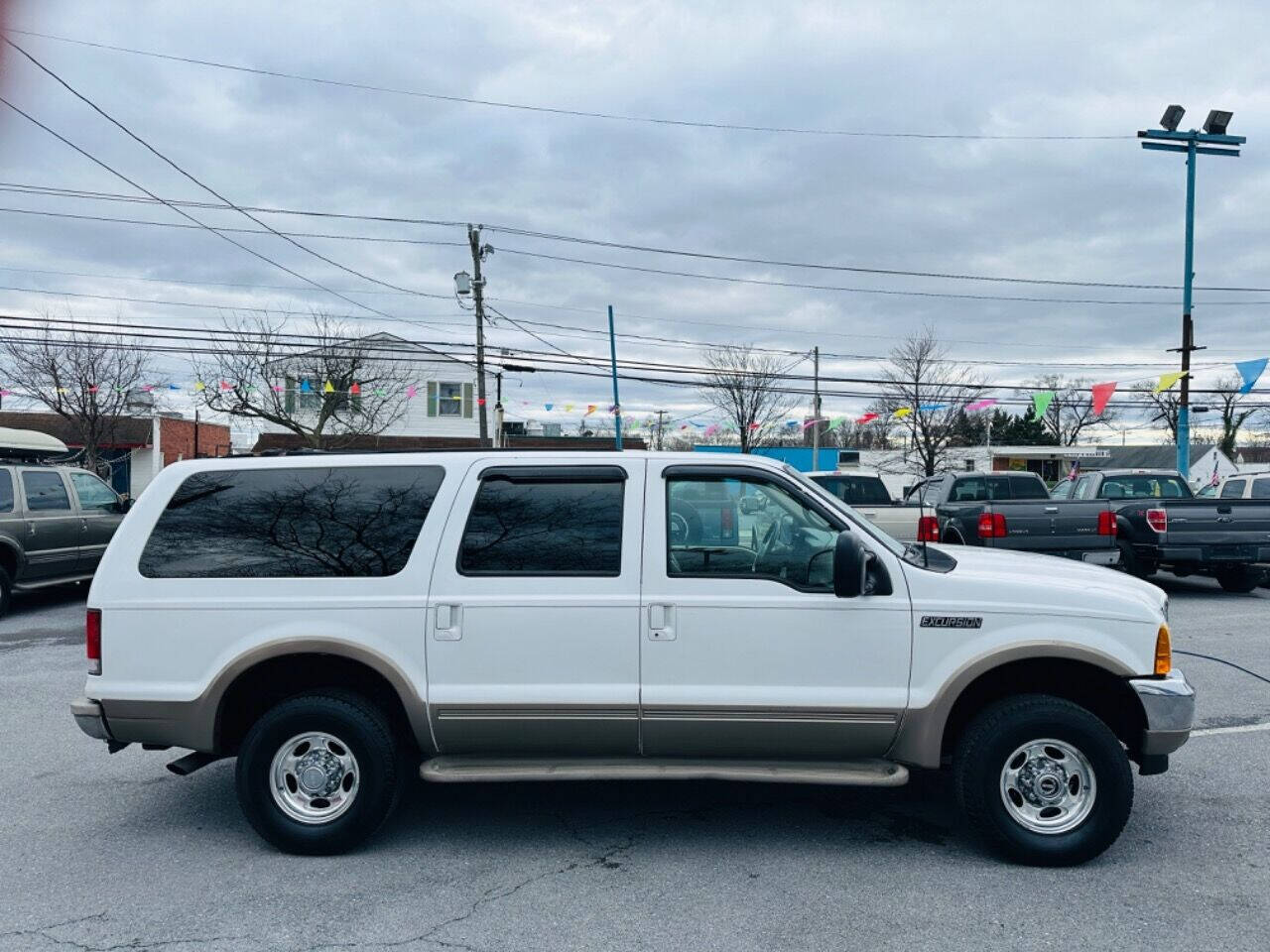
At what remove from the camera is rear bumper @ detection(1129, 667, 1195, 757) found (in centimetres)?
421

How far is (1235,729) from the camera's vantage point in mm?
6477

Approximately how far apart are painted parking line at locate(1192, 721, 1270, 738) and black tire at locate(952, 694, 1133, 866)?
266 cm

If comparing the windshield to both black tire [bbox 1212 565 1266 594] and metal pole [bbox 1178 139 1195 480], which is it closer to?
black tire [bbox 1212 565 1266 594]

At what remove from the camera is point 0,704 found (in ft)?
24.6

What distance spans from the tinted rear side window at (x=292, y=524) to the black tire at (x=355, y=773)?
0.64 meters

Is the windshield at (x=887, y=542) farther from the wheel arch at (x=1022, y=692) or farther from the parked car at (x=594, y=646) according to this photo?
the wheel arch at (x=1022, y=692)

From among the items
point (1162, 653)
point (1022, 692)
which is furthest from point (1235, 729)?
point (1022, 692)

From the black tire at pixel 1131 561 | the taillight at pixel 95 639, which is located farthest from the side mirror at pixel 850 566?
the black tire at pixel 1131 561

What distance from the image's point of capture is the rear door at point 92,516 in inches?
503

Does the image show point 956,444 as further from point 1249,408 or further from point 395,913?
point 395,913

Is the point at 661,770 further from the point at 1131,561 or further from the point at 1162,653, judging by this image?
the point at 1131,561

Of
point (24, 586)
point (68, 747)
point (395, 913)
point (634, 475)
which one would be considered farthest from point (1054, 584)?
point (24, 586)

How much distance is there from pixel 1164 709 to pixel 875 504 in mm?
11334

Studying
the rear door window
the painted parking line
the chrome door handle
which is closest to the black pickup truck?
the painted parking line
